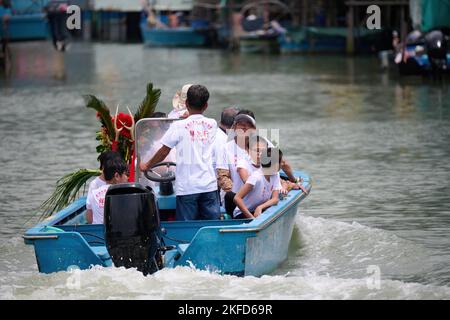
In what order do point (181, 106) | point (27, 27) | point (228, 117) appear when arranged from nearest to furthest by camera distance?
point (228, 117) < point (181, 106) < point (27, 27)

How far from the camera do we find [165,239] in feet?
Result: 34.6

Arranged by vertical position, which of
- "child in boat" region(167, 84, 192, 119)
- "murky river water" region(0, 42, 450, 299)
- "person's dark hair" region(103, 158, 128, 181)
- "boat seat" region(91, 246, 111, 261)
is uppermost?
"child in boat" region(167, 84, 192, 119)

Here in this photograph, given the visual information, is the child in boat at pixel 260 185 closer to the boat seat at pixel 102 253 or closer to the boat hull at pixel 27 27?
the boat seat at pixel 102 253

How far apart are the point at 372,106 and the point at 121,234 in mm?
16438

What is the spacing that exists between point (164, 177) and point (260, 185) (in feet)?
3.12

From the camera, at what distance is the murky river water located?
9.58 meters

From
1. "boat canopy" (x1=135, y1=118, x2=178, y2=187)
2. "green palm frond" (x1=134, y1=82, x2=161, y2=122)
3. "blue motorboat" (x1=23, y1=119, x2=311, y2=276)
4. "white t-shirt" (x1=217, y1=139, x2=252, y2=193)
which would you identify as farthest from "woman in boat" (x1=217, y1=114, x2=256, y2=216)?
"green palm frond" (x1=134, y1=82, x2=161, y2=122)

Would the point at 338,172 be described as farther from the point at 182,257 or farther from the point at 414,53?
the point at 414,53

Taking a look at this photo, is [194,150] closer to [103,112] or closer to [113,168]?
[113,168]

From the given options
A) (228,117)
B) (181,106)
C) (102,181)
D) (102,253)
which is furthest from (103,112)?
(102,253)

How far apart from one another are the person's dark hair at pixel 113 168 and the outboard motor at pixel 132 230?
1076 millimetres

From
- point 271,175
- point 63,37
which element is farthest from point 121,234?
point 63,37

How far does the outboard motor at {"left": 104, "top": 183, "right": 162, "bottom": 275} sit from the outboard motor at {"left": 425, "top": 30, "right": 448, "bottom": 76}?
21420 millimetres

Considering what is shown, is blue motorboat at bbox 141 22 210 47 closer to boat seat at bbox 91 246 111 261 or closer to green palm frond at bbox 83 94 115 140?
green palm frond at bbox 83 94 115 140
